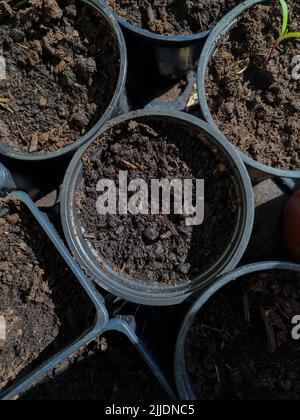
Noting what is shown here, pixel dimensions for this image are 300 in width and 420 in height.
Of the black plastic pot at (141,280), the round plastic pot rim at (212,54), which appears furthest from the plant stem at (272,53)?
the black plastic pot at (141,280)

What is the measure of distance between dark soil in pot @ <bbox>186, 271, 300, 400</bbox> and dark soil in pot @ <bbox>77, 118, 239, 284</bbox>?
0.16m

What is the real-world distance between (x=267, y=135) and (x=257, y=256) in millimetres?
474

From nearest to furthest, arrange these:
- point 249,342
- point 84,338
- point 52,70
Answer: point 84,338, point 249,342, point 52,70

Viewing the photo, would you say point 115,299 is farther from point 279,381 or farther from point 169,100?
point 169,100

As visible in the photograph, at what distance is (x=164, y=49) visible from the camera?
156cm

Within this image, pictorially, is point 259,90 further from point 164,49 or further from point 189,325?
point 189,325

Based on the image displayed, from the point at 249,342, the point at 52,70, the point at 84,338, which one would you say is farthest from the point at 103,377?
the point at 52,70

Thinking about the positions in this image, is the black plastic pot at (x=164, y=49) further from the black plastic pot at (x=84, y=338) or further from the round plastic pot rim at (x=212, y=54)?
the black plastic pot at (x=84, y=338)

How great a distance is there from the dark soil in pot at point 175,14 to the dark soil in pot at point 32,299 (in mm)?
713

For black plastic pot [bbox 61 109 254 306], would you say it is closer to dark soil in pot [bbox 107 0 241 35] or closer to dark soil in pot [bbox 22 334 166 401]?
dark soil in pot [bbox 22 334 166 401]

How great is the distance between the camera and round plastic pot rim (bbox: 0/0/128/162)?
4.45ft

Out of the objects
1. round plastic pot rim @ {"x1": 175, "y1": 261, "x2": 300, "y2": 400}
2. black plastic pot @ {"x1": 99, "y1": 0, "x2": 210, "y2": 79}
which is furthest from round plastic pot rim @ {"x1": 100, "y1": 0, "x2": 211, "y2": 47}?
round plastic pot rim @ {"x1": 175, "y1": 261, "x2": 300, "y2": 400}

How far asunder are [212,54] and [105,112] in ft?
1.27
